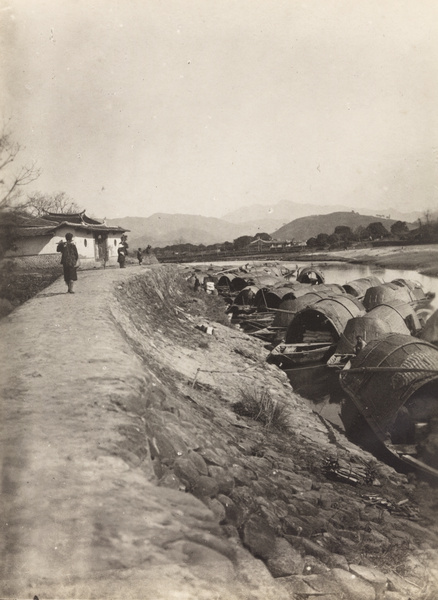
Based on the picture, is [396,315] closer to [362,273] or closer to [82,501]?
[82,501]

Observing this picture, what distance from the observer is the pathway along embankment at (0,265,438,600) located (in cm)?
258

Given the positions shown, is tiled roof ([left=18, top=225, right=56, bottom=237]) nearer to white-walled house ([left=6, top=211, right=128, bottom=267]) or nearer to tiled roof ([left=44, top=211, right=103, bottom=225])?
white-walled house ([left=6, top=211, right=128, bottom=267])

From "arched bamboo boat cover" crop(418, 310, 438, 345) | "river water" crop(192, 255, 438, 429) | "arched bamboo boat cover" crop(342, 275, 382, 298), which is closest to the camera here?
"river water" crop(192, 255, 438, 429)

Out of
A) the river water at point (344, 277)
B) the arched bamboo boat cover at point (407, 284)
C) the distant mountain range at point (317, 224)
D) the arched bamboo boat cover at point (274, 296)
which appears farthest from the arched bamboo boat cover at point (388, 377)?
the distant mountain range at point (317, 224)

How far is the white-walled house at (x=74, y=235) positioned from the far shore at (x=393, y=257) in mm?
27048

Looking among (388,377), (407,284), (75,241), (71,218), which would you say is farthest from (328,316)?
(71,218)

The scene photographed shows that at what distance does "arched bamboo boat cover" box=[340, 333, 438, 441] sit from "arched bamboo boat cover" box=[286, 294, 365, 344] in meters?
4.39

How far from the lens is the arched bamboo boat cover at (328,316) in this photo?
13797mm

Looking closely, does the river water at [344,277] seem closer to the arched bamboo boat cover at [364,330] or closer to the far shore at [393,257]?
the far shore at [393,257]

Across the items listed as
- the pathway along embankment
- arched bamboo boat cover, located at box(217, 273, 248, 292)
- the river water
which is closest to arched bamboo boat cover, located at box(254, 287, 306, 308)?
arched bamboo boat cover, located at box(217, 273, 248, 292)

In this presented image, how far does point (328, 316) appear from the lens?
13820 mm

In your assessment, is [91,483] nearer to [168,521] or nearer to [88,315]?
[168,521]

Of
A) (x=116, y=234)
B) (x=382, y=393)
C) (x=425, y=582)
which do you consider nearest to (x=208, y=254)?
(x=116, y=234)

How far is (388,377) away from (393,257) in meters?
41.3
